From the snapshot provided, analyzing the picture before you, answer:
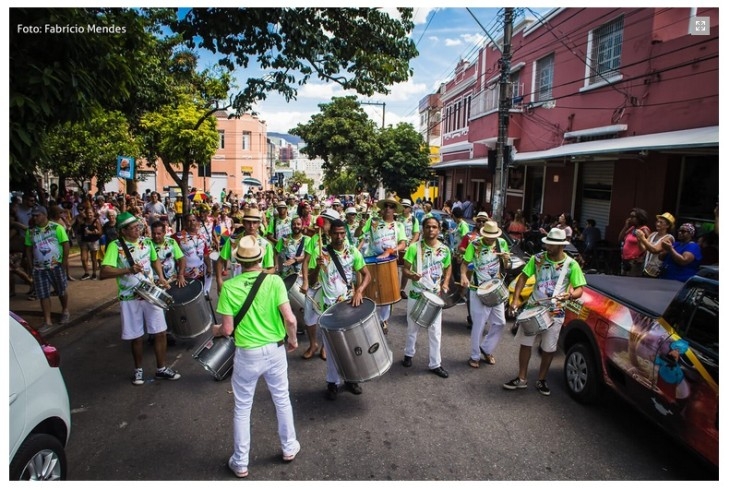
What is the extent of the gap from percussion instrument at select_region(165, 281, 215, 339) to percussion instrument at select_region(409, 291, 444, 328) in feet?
9.29

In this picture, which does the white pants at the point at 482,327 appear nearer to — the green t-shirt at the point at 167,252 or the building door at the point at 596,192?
the green t-shirt at the point at 167,252

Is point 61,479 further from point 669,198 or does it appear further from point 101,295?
point 669,198

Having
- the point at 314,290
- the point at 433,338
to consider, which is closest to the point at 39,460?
the point at 314,290

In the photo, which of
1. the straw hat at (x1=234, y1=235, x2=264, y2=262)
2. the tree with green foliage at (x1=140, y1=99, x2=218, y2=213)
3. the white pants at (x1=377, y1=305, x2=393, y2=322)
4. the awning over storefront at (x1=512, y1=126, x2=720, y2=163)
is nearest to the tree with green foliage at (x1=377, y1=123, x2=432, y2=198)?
the tree with green foliage at (x1=140, y1=99, x2=218, y2=213)

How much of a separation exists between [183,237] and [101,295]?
346 centimetres

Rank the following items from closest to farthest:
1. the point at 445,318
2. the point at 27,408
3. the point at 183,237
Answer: the point at 27,408
the point at 183,237
the point at 445,318

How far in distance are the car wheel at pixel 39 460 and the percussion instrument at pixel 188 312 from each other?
277cm

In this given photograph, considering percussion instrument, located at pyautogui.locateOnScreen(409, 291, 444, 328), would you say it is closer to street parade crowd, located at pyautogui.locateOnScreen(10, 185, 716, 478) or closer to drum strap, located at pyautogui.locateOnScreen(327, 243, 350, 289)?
street parade crowd, located at pyautogui.locateOnScreen(10, 185, 716, 478)

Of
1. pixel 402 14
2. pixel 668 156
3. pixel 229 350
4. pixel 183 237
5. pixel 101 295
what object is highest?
pixel 402 14

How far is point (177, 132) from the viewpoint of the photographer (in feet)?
46.5

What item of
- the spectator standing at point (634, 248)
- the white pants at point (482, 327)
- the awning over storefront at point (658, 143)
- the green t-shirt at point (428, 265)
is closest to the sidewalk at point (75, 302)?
the green t-shirt at point (428, 265)

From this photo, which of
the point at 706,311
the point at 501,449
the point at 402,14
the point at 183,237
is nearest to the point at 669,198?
the point at 402,14

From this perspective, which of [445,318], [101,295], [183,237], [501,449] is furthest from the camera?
[101,295]

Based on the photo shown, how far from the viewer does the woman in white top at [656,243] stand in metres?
7.53
